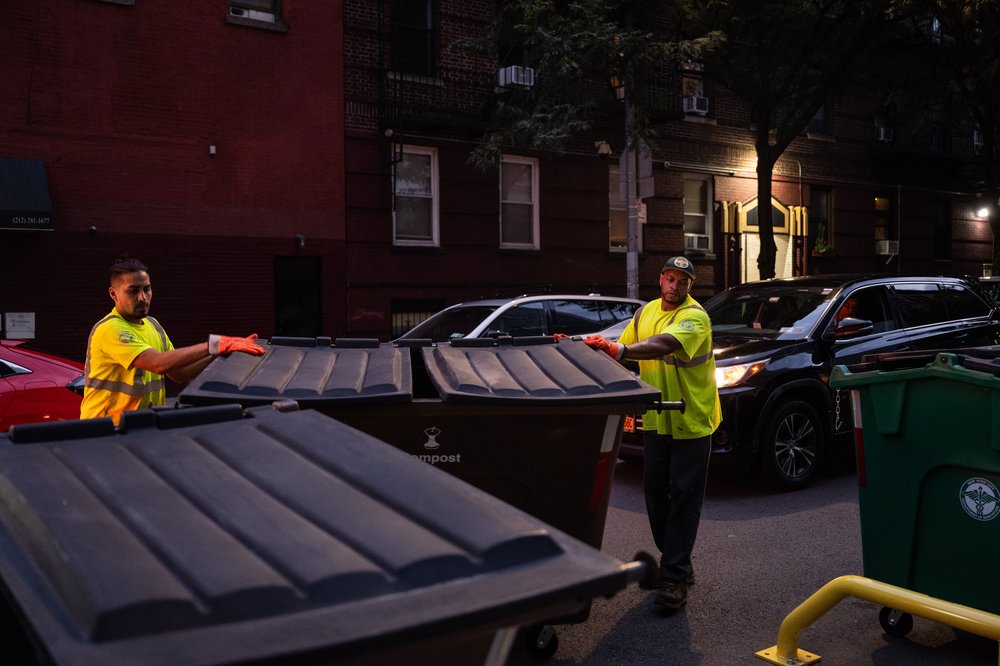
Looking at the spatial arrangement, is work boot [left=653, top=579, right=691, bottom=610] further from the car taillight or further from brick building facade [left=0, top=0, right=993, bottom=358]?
brick building facade [left=0, top=0, right=993, bottom=358]

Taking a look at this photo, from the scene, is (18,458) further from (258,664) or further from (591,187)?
(591,187)

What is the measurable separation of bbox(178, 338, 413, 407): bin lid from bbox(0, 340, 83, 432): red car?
3.90m

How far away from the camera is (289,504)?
2076 millimetres

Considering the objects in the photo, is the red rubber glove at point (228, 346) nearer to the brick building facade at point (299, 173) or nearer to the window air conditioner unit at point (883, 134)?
the brick building facade at point (299, 173)

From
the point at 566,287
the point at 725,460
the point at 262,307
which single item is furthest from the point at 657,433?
the point at 566,287

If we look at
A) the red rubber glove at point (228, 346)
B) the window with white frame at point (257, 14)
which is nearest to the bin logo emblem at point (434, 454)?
the red rubber glove at point (228, 346)

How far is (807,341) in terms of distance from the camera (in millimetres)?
8664

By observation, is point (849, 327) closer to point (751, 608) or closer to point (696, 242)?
point (751, 608)

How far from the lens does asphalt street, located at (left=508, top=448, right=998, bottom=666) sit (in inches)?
182

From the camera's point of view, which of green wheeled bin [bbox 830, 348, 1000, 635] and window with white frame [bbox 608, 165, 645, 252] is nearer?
green wheeled bin [bbox 830, 348, 1000, 635]

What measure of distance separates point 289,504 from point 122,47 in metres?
14.3

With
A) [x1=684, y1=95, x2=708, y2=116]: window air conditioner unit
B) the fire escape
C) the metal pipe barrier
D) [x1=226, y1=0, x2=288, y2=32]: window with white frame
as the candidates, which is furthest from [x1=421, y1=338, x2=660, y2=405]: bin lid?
[x1=684, y1=95, x2=708, y2=116]: window air conditioner unit

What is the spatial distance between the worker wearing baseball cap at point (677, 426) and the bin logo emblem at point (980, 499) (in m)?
1.40

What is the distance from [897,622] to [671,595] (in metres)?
1.15
